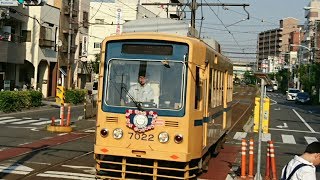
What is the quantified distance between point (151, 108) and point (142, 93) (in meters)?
0.35

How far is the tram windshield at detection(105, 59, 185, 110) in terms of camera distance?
10023 mm

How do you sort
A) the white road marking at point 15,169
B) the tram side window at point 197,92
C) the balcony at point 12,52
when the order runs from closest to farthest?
1. the tram side window at point 197,92
2. the white road marking at point 15,169
3. the balcony at point 12,52

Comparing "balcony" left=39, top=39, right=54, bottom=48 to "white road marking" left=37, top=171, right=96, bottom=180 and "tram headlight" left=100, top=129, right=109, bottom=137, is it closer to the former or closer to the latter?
"white road marking" left=37, top=171, right=96, bottom=180

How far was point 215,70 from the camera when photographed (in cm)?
1297

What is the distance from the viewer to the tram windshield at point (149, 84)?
10023 mm

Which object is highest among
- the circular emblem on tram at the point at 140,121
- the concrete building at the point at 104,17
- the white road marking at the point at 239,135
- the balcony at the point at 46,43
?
the concrete building at the point at 104,17

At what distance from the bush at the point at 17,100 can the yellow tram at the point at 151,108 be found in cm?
2128

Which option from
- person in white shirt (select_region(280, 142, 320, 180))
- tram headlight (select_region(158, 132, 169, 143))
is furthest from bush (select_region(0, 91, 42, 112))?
person in white shirt (select_region(280, 142, 320, 180))

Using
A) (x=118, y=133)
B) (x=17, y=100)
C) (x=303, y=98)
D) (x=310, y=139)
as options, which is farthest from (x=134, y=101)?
(x=303, y=98)

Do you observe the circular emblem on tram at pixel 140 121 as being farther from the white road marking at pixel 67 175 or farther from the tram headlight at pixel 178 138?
the white road marking at pixel 67 175

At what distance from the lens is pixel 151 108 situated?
9.99 m

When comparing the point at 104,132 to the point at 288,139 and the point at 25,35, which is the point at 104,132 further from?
the point at 25,35

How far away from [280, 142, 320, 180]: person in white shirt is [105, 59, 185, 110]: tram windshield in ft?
16.3

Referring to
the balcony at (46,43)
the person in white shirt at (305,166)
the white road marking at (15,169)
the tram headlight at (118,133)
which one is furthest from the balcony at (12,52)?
the person in white shirt at (305,166)
